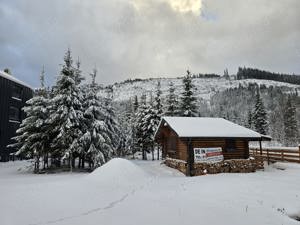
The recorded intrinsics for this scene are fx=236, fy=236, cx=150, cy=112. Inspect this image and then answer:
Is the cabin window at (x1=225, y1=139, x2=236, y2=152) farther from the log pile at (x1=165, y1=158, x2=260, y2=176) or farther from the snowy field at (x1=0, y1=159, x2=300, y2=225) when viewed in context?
the snowy field at (x1=0, y1=159, x2=300, y2=225)

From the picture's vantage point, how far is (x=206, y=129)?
2227 centimetres

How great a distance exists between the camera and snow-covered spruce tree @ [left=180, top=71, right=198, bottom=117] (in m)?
34.0

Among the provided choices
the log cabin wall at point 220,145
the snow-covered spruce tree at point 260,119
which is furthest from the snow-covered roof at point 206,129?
the snow-covered spruce tree at point 260,119

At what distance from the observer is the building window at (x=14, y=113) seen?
33.7 meters

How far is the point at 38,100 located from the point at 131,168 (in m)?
11.6

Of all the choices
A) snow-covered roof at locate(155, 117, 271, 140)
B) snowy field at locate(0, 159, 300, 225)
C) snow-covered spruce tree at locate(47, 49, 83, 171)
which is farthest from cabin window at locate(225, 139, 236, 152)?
snow-covered spruce tree at locate(47, 49, 83, 171)

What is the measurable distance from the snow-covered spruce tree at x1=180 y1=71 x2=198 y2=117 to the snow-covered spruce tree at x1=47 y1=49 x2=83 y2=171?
16442mm

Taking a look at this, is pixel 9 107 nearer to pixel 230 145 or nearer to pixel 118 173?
pixel 118 173

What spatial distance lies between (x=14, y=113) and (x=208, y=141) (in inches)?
1129

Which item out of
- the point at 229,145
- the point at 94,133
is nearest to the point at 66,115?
the point at 94,133

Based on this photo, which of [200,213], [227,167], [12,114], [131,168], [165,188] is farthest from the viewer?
[12,114]

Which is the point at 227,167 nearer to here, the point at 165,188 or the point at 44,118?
the point at 165,188

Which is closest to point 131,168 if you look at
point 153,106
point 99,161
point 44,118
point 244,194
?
point 99,161

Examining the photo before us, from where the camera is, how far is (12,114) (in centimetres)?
3422
